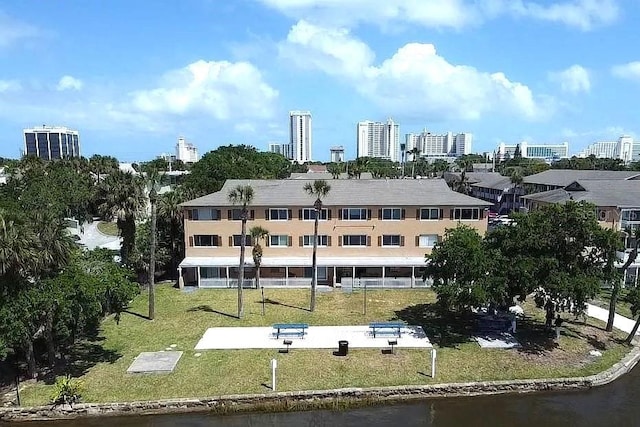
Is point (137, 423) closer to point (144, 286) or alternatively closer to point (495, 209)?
point (144, 286)

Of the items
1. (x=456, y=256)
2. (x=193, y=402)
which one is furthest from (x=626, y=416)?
(x=193, y=402)

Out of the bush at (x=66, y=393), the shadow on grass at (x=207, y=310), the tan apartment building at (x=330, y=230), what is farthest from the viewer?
the tan apartment building at (x=330, y=230)

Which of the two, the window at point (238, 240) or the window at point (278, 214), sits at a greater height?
the window at point (278, 214)

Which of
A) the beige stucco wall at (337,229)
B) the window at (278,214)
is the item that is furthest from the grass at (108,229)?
the window at (278,214)

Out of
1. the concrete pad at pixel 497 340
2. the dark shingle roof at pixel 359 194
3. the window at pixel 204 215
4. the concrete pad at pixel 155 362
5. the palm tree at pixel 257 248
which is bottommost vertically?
the concrete pad at pixel 155 362

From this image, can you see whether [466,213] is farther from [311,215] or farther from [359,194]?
[311,215]

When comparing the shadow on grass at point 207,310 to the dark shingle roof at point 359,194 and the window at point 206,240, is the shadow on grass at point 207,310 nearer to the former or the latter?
the window at point 206,240

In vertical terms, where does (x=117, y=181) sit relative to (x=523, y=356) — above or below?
above

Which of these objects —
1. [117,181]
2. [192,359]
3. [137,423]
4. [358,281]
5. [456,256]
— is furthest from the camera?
[358,281]

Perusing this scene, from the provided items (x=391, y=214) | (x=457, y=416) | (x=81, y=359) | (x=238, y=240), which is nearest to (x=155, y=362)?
(x=81, y=359)
